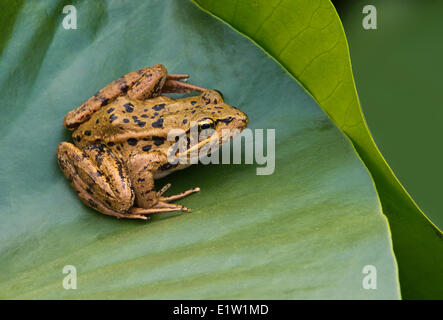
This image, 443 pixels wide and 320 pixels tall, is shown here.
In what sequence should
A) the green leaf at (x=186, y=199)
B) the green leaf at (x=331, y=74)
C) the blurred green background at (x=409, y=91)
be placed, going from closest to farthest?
the green leaf at (x=186, y=199), the green leaf at (x=331, y=74), the blurred green background at (x=409, y=91)

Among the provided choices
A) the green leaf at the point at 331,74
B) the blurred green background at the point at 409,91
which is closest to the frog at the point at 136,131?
the green leaf at the point at 331,74

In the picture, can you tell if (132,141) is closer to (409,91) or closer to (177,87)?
(177,87)

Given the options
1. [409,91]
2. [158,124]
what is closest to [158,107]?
[158,124]

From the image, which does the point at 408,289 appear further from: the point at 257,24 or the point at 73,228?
the point at 73,228

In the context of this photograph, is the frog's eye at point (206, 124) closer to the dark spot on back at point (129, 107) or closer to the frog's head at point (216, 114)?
the frog's head at point (216, 114)

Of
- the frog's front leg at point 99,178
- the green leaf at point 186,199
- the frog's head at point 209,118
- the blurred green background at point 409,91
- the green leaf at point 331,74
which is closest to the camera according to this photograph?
the green leaf at point 186,199

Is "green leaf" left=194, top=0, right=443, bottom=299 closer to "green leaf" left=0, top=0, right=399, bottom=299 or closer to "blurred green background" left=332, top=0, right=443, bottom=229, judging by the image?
"green leaf" left=0, top=0, right=399, bottom=299

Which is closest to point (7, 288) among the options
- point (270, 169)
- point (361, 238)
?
point (270, 169)

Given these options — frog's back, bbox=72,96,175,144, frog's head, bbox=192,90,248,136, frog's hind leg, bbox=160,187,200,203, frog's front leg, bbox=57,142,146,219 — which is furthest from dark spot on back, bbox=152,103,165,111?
frog's hind leg, bbox=160,187,200,203
